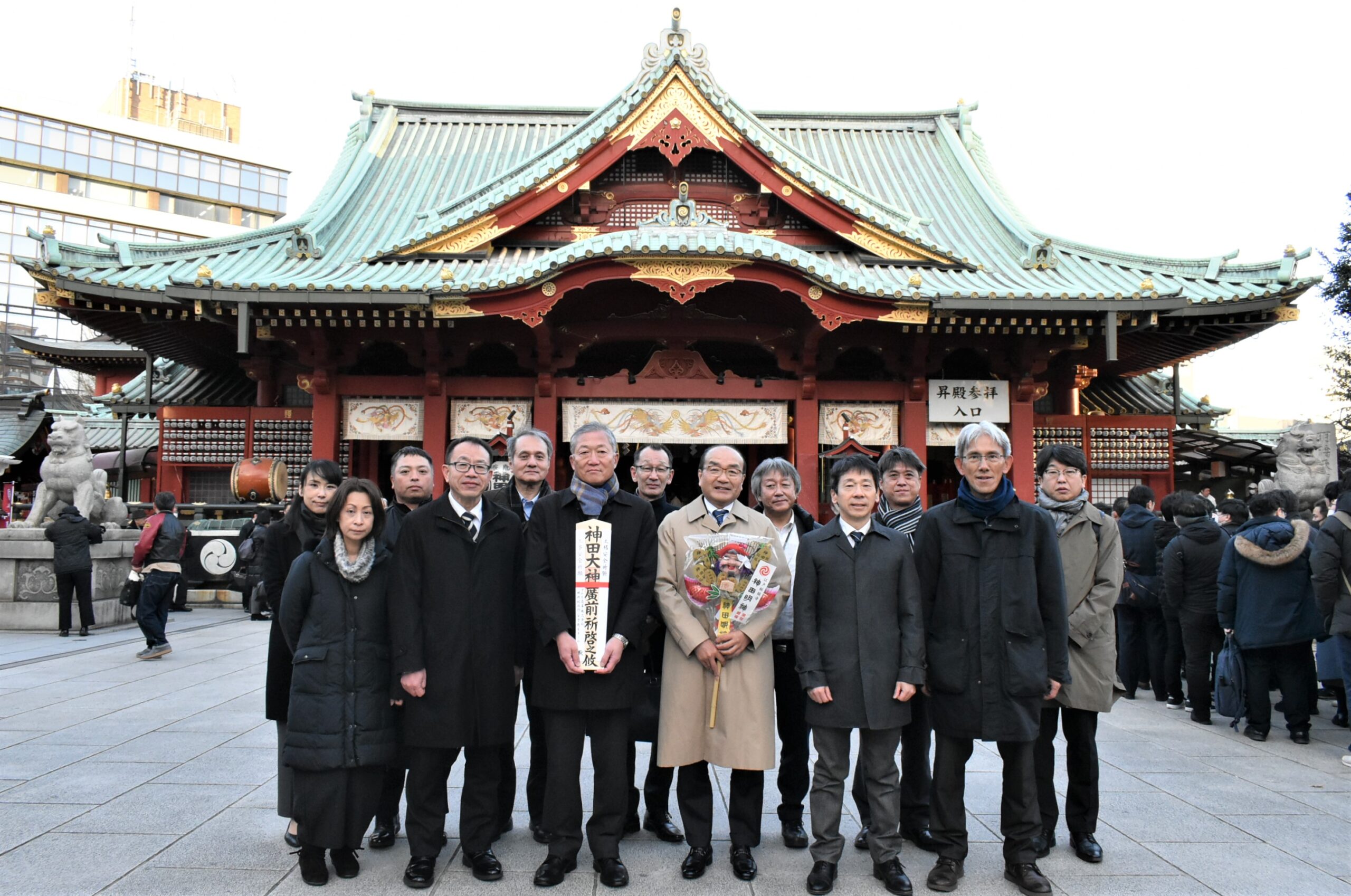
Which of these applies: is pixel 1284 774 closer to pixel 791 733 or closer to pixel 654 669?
pixel 791 733

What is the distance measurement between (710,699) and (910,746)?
3.49ft

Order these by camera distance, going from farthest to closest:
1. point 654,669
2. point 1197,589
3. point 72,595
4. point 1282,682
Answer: point 72,595 < point 1197,589 < point 1282,682 < point 654,669

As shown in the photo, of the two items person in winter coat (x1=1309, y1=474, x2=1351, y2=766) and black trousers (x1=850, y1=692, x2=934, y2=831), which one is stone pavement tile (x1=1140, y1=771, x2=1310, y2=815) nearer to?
person in winter coat (x1=1309, y1=474, x2=1351, y2=766)

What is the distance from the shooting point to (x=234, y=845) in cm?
400

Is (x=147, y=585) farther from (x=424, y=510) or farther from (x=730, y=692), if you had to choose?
(x=730, y=692)

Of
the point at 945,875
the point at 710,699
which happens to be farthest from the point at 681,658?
the point at 945,875

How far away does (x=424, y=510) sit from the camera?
12.6ft

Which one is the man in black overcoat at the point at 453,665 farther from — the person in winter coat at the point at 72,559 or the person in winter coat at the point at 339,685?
the person in winter coat at the point at 72,559

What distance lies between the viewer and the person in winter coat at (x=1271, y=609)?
609 centimetres

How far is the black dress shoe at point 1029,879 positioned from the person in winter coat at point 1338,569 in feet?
11.6

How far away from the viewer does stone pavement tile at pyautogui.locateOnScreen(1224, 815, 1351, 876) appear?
13.0 feet

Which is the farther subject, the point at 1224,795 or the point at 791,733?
the point at 1224,795

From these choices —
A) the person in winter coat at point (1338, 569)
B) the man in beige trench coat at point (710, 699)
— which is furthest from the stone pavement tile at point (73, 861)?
the person in winter coat at point (1338, 569)

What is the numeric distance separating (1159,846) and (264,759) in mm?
5085
